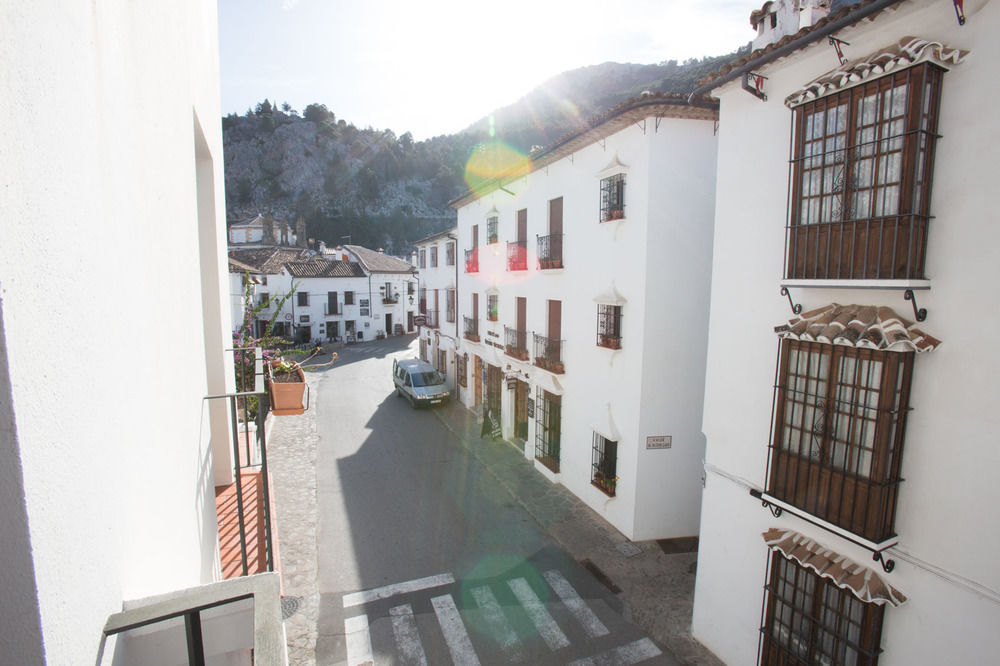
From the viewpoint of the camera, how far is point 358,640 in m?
8.39

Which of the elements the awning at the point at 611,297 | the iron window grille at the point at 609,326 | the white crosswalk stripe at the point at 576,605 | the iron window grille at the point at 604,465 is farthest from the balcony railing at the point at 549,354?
the white crosswalk stripe at the point at 576,605

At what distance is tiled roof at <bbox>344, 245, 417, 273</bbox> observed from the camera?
4166cm

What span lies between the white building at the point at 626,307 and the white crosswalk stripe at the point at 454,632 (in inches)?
166

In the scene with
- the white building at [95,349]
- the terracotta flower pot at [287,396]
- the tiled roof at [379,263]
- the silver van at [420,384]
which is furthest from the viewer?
the tiled roof at [379,263]

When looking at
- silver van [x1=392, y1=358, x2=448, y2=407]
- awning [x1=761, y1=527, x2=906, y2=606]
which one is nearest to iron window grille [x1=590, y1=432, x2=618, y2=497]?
awning [x1=761, y1=527, x2=906, y2=606]

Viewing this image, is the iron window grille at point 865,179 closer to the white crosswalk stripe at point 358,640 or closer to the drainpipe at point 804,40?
the drainpipe at point 804,40

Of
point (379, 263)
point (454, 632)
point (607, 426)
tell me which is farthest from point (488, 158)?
point (454, 632)

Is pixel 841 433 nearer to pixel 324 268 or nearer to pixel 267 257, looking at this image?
pixel 267 257

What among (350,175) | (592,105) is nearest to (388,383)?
(350,175)

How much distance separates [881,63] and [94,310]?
6809 mm

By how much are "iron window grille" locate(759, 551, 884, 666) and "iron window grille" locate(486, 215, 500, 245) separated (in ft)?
43.5

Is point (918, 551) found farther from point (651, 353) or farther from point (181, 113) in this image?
point (181, 113)

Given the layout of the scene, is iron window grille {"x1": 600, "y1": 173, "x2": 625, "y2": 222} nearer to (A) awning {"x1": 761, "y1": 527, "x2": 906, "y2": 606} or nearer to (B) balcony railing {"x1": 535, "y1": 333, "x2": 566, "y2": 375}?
(B) balcony railing {"x1": 535, "y1": 333, "x2": 566, "y2": 375}

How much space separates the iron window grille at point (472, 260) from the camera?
1975cm
